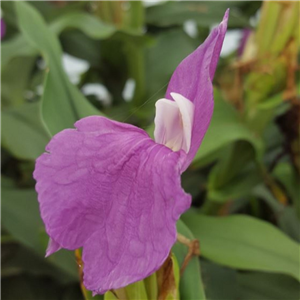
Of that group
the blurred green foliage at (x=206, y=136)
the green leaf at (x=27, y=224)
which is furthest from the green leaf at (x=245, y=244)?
the green leaf at (x=27, y=224)

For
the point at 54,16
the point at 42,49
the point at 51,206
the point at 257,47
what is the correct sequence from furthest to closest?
1. the point at 54,16
2. the point at 257,47
3. the point at 42,49
4. the point at 51,206

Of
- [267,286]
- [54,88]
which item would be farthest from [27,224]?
[267,286]

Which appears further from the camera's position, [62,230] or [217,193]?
[217,193]

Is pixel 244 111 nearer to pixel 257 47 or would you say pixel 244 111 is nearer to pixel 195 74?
pixel 257 47

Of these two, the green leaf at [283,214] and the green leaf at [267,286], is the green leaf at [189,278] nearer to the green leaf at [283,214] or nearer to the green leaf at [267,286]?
the green leaf at [267,286]

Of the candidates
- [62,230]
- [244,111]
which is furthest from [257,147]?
[62,230]

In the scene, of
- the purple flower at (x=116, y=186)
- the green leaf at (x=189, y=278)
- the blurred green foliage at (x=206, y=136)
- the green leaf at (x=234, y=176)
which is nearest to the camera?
the purple flower at (x=116, y=186)
